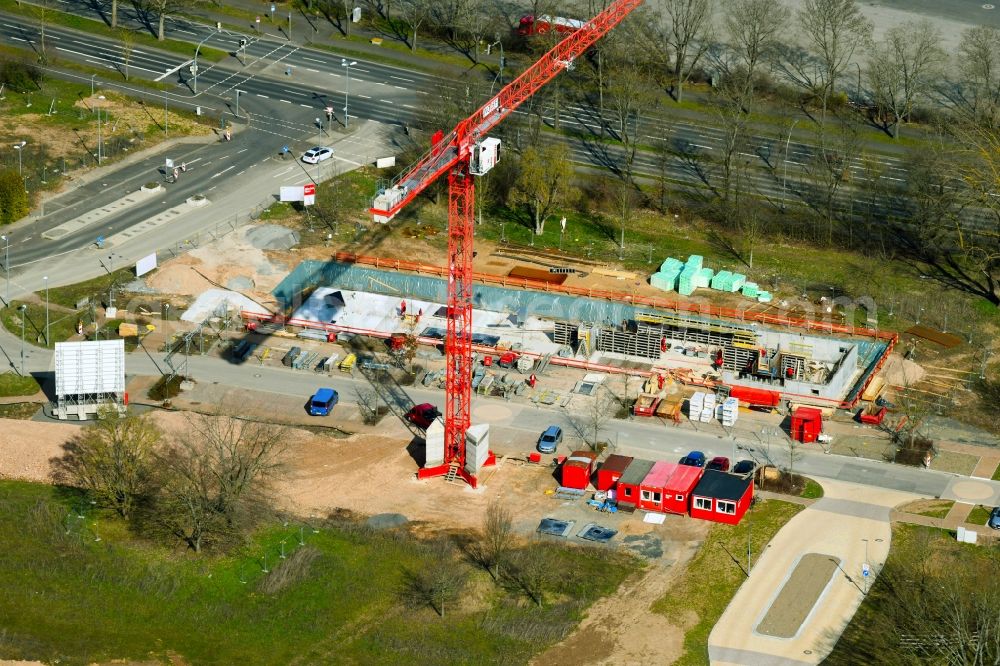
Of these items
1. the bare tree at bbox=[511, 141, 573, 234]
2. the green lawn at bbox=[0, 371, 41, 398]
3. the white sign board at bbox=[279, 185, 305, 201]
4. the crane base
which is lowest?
the crane base

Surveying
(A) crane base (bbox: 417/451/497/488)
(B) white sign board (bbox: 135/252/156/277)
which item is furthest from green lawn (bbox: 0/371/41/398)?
(A) crane base (bbox: 417/451/497/488)

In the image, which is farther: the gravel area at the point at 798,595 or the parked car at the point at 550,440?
the parked car at the point at 550,440

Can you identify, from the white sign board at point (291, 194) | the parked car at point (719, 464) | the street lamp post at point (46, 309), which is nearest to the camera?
the parked car at point (719, 464)

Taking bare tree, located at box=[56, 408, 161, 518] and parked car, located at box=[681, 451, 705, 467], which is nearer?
bare tree, located at box=[56, 408, 161, 518]

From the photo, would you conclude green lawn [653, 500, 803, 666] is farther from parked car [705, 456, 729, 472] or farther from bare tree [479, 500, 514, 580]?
bare tree [479, 500, 514, 580]

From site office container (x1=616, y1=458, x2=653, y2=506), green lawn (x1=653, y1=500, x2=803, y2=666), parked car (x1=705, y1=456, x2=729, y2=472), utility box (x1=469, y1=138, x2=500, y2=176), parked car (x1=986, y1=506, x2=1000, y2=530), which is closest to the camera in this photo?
green lawn (x1=653, y1=500, x2=803, y2=666)

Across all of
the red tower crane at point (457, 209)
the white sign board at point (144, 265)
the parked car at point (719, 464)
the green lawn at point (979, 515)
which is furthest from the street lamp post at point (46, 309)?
the green lawn at point (979, 515)

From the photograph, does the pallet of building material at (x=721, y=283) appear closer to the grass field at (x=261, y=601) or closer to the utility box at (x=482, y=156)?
the utility box at (x=482, y=156)

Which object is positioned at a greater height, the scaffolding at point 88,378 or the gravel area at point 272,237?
the gravel area at point 272,237
